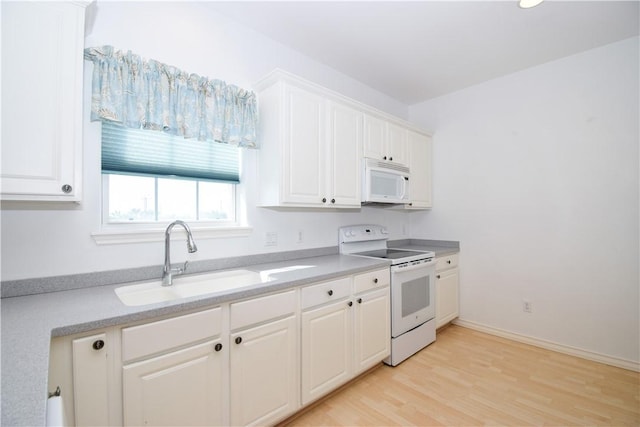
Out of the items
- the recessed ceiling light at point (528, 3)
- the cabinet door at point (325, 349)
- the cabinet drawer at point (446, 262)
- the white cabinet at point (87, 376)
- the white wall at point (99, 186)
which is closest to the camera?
the white cabinet at point (87, 376)

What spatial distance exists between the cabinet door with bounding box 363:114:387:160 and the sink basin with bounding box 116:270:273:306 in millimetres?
1507

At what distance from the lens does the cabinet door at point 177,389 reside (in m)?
1.21

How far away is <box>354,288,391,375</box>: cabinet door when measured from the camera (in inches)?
84.4

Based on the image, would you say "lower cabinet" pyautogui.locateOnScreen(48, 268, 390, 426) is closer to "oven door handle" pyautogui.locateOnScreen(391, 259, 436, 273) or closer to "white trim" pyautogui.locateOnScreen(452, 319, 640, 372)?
"oven door handle" pyautogui.locateOnScreen(391, 259, 436, 273)

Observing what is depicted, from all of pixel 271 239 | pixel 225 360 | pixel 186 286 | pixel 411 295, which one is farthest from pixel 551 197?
pixel 186 286

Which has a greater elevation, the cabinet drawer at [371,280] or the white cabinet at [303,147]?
the white cabinet at [303,147]

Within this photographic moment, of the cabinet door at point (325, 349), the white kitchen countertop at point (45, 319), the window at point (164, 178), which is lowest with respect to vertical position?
the cabinet door at point (325, 349)

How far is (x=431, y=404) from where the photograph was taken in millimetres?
1979

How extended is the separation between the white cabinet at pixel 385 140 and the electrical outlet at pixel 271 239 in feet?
3.55

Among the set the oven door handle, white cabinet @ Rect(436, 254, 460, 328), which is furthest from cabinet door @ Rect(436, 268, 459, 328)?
the oven door handle

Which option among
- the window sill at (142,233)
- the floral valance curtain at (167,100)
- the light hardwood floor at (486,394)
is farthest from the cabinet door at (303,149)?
the light hardwood floor at (486,394)

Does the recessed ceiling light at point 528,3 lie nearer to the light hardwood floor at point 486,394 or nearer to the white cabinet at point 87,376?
the light hardwood floor at point 486,394

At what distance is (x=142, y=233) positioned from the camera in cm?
175

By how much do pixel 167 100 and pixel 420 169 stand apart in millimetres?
2624
